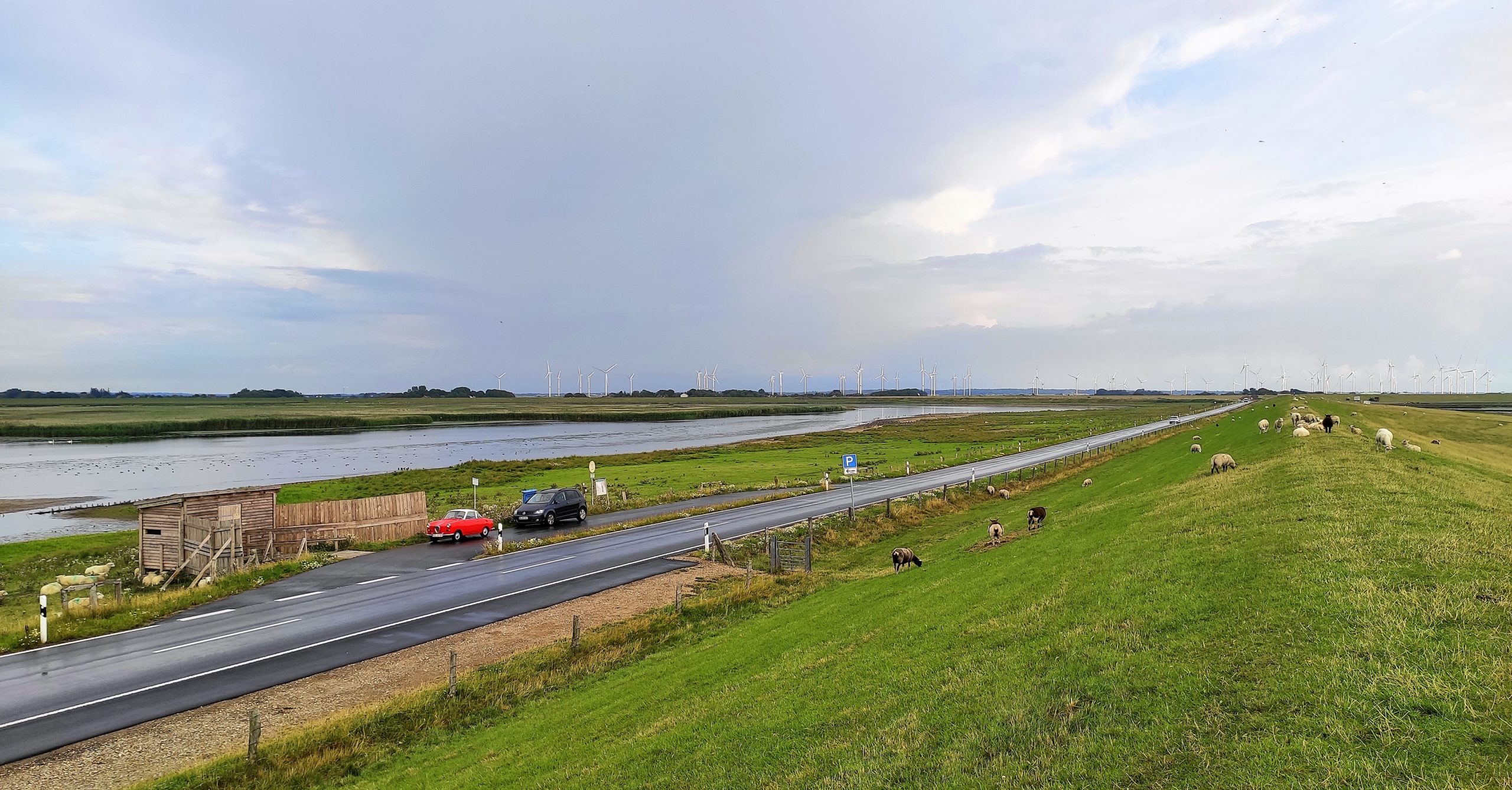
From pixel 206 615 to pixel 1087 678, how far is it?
100ft

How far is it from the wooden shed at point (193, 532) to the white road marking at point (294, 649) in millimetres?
8480

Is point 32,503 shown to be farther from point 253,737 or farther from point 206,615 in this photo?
point 253,737

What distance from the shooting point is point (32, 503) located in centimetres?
6500

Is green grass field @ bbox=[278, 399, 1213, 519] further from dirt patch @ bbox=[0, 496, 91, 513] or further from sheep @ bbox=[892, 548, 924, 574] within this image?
sheep @ bbox=[892, 548, 924, 574]

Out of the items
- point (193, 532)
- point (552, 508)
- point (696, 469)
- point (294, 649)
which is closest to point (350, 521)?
point (193, 532)

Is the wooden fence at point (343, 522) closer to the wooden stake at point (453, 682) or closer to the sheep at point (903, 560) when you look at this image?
the wooden stake at point (453, 682)

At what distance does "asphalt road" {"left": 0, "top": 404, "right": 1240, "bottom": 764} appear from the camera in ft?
56.5

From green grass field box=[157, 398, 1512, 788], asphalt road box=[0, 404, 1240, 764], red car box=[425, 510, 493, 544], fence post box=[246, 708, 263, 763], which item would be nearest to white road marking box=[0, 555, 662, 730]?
asphalt road box=[0, 404, 1240, 764]

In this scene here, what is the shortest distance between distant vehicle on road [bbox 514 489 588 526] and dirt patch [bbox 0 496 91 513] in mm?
52351

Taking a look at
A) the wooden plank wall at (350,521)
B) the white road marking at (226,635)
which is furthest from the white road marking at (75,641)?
the wooden plank wall at (350,521)

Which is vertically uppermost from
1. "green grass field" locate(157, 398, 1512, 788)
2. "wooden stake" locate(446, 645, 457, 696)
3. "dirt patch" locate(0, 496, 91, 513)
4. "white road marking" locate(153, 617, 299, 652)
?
"green grass field" locate(157, 398, 1512, 788)

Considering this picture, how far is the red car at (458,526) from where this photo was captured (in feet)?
132

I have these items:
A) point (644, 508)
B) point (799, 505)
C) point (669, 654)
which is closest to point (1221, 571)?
point (669, 654)

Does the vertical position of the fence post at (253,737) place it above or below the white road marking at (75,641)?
above
